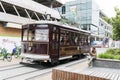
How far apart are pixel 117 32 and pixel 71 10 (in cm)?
5023

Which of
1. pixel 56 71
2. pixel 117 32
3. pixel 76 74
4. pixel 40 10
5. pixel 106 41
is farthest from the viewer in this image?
pixel 106 41

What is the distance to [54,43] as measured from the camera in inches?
511


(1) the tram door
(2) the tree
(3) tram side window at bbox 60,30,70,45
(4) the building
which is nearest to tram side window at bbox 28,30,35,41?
(1) the tram door

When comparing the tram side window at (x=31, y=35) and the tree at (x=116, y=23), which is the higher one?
the tree at (x=116, y=23)

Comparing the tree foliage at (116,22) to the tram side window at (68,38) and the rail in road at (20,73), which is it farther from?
the rail in road at (20,73)

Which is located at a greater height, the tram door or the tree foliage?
the tree foliage

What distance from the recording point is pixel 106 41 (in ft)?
211

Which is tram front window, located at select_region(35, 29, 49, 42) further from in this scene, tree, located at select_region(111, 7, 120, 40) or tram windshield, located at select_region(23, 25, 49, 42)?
tree, located at select_region(111, 7, 120, 40)

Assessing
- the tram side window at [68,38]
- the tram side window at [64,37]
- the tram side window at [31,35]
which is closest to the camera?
the tram side window at [31,35]

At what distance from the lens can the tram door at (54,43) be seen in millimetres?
12628

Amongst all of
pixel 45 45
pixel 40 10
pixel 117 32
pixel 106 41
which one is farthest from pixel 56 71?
pixel 106 41

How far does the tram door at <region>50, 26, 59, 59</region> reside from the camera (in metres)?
12.6

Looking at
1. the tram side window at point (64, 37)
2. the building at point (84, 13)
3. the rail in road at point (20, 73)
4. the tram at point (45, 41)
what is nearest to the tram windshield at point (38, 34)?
the tram at point (45, 41)

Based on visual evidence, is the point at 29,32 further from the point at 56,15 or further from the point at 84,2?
the point at 84,2
